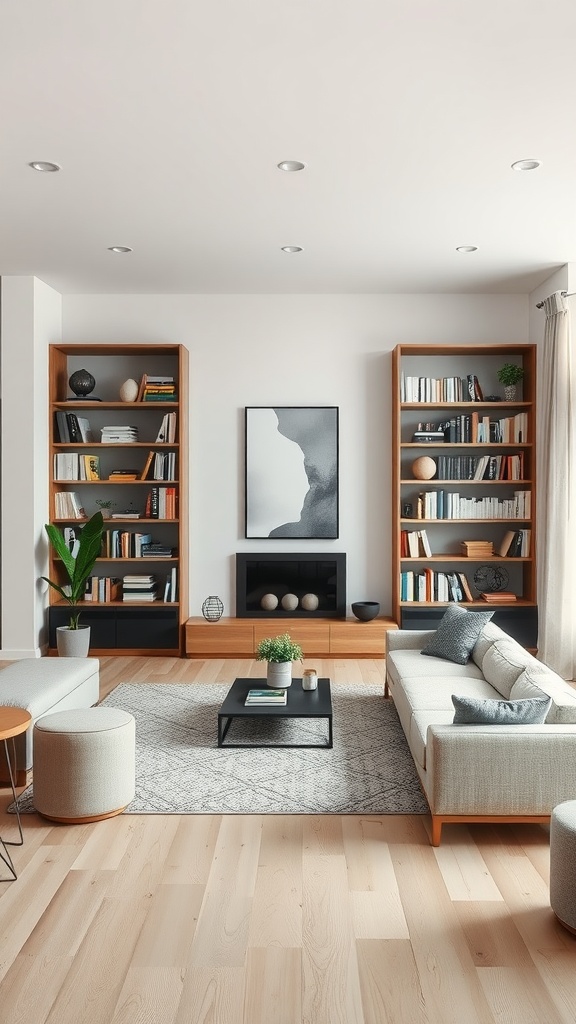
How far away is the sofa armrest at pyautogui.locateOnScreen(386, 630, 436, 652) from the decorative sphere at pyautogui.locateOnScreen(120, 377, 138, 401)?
2.87m

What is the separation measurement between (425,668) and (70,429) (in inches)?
141

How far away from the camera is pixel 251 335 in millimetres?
6801

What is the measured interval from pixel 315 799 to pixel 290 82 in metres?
2.97

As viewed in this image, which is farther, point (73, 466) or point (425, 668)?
point (73, 466)

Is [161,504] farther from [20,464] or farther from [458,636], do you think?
[458,636]

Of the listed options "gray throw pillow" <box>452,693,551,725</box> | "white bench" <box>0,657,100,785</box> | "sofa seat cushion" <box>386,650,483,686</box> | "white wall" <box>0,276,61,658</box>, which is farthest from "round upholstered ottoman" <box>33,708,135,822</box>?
"white wall" <box>0,276,61,658</box>

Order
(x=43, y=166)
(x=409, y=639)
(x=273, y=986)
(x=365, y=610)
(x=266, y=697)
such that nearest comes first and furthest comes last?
(x=273, y=986) → (x=43, y=166) → (x=266, y=697) → (x=409, y=639) → (x=365, y=610)

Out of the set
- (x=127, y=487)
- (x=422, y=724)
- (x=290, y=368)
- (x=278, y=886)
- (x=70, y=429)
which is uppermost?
(x=290, y=368)

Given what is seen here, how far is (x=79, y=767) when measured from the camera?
3.30m

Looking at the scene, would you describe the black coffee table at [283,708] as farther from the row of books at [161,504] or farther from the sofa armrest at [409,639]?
the row of books at [161,504]

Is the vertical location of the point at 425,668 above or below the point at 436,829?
above

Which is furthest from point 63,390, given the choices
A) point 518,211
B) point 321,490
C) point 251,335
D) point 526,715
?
point 526,715

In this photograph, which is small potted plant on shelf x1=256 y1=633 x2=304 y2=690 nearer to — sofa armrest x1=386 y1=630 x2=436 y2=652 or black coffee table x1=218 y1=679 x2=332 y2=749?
black coffee table x1=218 y1=679 x2=332 y2=749

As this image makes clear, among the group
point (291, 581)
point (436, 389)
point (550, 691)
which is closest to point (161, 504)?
point (291, 581)
